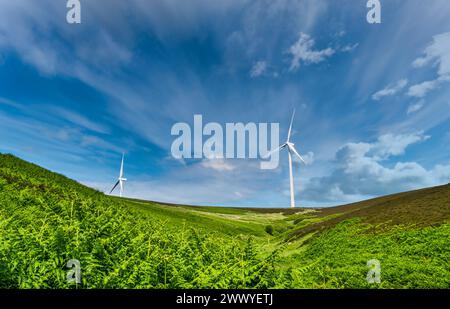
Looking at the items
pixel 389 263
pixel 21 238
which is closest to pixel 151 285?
pixel 21 238

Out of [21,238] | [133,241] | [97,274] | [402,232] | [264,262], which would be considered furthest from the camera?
[402,232]

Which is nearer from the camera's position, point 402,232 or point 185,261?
point 185,261

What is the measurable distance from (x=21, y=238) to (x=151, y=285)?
5432 millimetres

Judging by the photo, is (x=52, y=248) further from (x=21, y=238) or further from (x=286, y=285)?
(x=286, y=285)

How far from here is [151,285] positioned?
9.59 m

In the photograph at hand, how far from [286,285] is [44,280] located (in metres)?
6.92

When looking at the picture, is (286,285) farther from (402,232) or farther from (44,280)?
(402,232)

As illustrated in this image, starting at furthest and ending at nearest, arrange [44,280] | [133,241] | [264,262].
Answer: [133,241]
[264,262]
[44,280]

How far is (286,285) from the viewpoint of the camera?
9.52 m

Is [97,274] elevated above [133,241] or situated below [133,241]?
below
